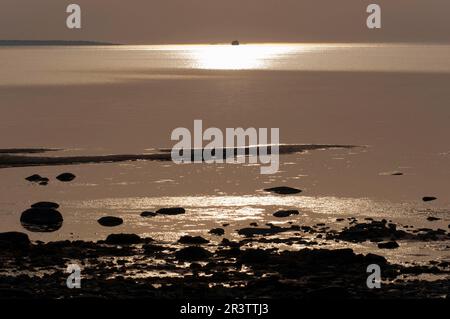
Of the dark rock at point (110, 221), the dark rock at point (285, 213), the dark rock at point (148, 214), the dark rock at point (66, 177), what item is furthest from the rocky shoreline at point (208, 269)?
the dark rock at point (66, 177)

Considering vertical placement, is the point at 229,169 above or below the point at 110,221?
above

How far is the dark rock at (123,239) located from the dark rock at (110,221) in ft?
15.6

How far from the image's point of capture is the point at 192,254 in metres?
33.2

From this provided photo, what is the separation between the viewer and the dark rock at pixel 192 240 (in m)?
36.0

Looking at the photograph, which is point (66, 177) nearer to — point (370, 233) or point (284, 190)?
point (284, 190)

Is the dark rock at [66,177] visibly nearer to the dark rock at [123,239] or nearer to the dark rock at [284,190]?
the dark rock at [284,190]

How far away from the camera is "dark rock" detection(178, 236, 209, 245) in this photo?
1419 inches

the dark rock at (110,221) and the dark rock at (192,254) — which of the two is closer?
the dark rock at (192,254)

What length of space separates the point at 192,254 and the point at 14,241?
7203 millimetres

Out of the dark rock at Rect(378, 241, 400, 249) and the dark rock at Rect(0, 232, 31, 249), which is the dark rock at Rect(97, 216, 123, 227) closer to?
the dark rock at Rect(0, 232, 31, 249)

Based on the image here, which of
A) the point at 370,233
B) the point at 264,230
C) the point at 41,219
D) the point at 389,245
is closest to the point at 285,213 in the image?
the point at 264,230

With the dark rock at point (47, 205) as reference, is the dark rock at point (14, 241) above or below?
below
